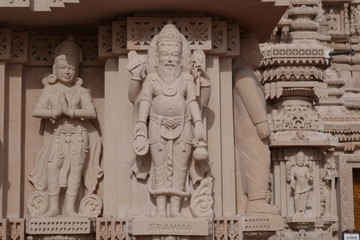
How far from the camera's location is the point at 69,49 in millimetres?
8547

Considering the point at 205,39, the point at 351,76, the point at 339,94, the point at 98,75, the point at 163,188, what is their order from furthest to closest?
1. the point at 351,76
2. the point at 339,94
3. the point at 98,75
4. the point at 205,39
5. the point at 163,188

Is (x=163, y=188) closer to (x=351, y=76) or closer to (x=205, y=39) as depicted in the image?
(x=205, y=39)

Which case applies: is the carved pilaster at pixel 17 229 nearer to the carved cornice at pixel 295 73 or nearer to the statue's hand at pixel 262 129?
the statue's hand at pixel 262 129

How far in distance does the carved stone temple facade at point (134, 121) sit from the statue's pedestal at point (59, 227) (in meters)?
0.01

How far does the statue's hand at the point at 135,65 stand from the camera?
780 centimetres

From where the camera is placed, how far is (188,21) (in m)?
8.31

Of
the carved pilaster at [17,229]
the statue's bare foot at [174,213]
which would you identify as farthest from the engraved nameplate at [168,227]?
the carved pilaster at [17,229]

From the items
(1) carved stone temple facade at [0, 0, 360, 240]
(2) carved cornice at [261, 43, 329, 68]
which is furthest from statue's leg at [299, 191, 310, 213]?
(1) carved stone temple facade at [0, 0, 360, 240]

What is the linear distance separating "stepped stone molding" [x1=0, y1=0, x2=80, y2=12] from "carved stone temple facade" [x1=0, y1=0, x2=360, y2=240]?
0.02 metres

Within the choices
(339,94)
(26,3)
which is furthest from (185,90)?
(339,94)

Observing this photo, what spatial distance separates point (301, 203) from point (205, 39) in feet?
29.1

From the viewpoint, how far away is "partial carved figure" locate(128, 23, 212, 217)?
7.73m

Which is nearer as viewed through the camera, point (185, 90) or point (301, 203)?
point (185, 90)

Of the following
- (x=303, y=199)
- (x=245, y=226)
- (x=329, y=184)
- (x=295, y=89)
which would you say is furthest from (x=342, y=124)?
(x=245, y=226)
